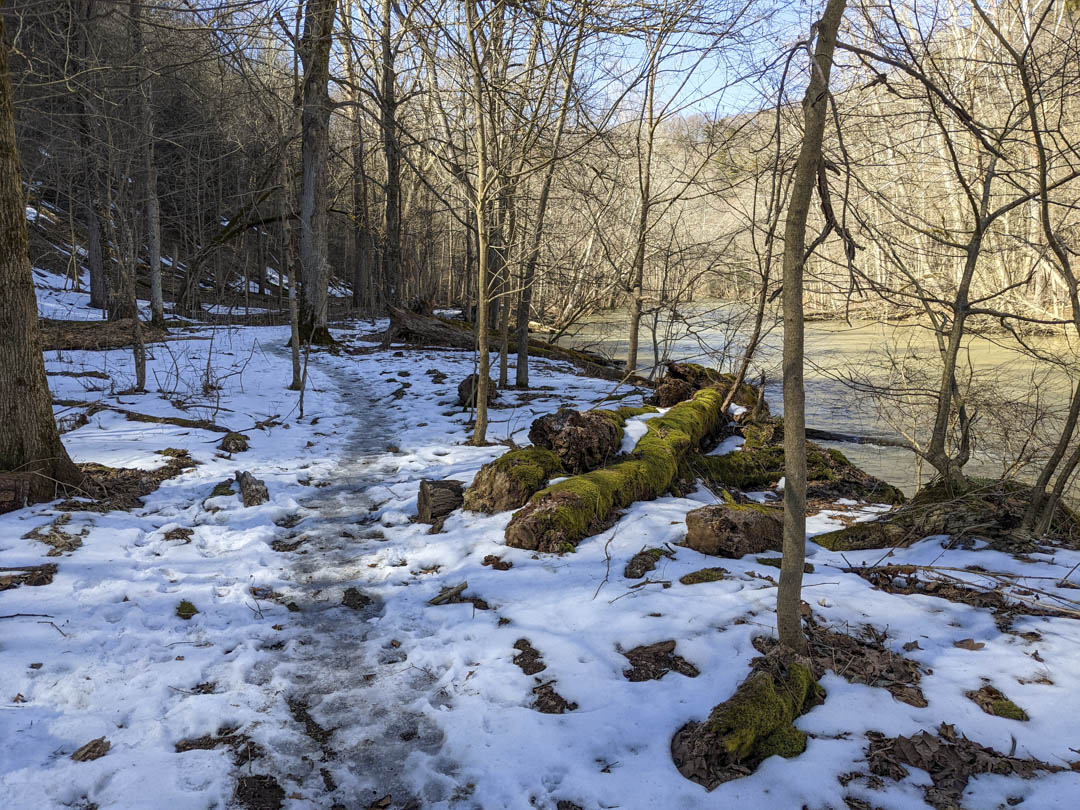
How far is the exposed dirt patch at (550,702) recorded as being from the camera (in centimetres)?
295

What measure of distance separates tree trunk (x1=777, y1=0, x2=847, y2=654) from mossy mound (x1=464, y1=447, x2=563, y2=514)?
9.06 ft

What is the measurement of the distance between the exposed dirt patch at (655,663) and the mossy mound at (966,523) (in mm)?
2116

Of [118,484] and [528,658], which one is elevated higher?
[118,484]

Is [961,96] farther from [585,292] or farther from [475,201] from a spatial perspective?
[585,292]

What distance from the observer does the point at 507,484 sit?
17.5 ft

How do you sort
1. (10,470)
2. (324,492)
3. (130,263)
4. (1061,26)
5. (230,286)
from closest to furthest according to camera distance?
(10,470)
(1061,26)
(324,492)
(130,263)
(230,286)

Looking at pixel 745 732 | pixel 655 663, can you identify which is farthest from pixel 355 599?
pixel 745 732

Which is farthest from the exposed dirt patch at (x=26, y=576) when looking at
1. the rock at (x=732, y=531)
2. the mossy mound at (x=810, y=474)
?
the mossy mound at (x=810, y=474)

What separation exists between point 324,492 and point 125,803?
373 centimetres

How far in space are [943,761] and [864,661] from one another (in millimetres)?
647

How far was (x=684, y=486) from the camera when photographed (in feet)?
21.0

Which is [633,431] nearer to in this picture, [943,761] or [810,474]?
[810,474]

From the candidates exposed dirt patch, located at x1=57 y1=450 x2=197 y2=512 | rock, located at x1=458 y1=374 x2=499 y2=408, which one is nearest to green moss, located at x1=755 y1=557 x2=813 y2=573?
exposed dirt patch, located at x1=57 y1=450 x2=197 y2=512

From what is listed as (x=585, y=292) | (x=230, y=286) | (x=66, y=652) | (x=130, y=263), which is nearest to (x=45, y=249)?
(x=230, y=286)
